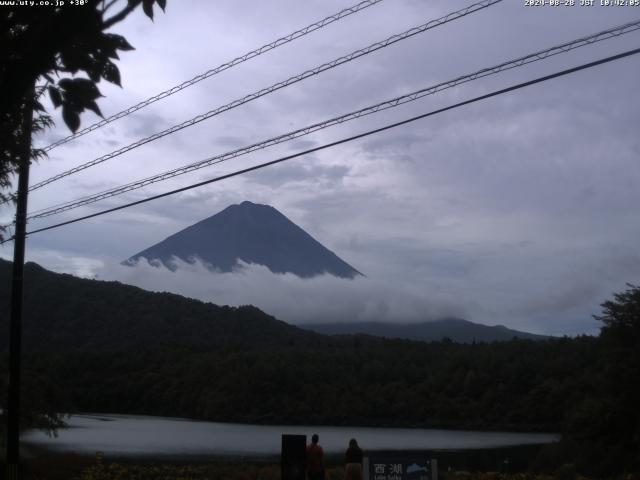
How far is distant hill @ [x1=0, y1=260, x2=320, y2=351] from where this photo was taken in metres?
96.6

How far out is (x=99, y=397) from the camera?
91062 millimetres

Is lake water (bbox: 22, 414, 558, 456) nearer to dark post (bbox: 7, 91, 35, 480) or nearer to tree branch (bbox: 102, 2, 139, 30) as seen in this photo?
dark post (bbox: 7, 91, 35, 480)

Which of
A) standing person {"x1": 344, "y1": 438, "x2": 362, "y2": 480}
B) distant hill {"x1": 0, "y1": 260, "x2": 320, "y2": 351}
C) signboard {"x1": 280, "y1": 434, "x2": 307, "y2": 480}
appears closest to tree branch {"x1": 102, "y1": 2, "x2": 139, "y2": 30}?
signboard {"x1": 280, "y1": 434, "x2": 307, "y2": 480}

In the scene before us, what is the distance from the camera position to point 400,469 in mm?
13211

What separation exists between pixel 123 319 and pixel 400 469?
4181 inches

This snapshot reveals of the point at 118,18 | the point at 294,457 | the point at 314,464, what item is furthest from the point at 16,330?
the point at 118,18

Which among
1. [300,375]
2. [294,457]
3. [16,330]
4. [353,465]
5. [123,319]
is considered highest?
[123,319]

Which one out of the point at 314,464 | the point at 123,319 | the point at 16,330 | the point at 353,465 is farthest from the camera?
the point at 123,319

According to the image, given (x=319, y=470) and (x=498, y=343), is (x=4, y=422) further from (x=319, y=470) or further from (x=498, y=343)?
(x=498, y=343)

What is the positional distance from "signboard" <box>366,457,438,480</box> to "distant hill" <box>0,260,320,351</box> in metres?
75.1

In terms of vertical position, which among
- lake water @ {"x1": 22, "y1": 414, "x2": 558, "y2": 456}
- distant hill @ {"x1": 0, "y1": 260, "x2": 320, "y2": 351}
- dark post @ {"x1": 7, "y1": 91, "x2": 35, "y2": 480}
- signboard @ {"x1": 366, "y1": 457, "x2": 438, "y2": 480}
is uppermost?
distant hill @ {"x1": 0, "y1": 260, "x2": 320, "y2": 351}

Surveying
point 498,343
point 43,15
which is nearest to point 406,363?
point 498,343

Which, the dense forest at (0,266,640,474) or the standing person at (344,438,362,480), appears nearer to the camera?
the standing person at (344,438,362,480)

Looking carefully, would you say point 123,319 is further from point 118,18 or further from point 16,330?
point 118,18
